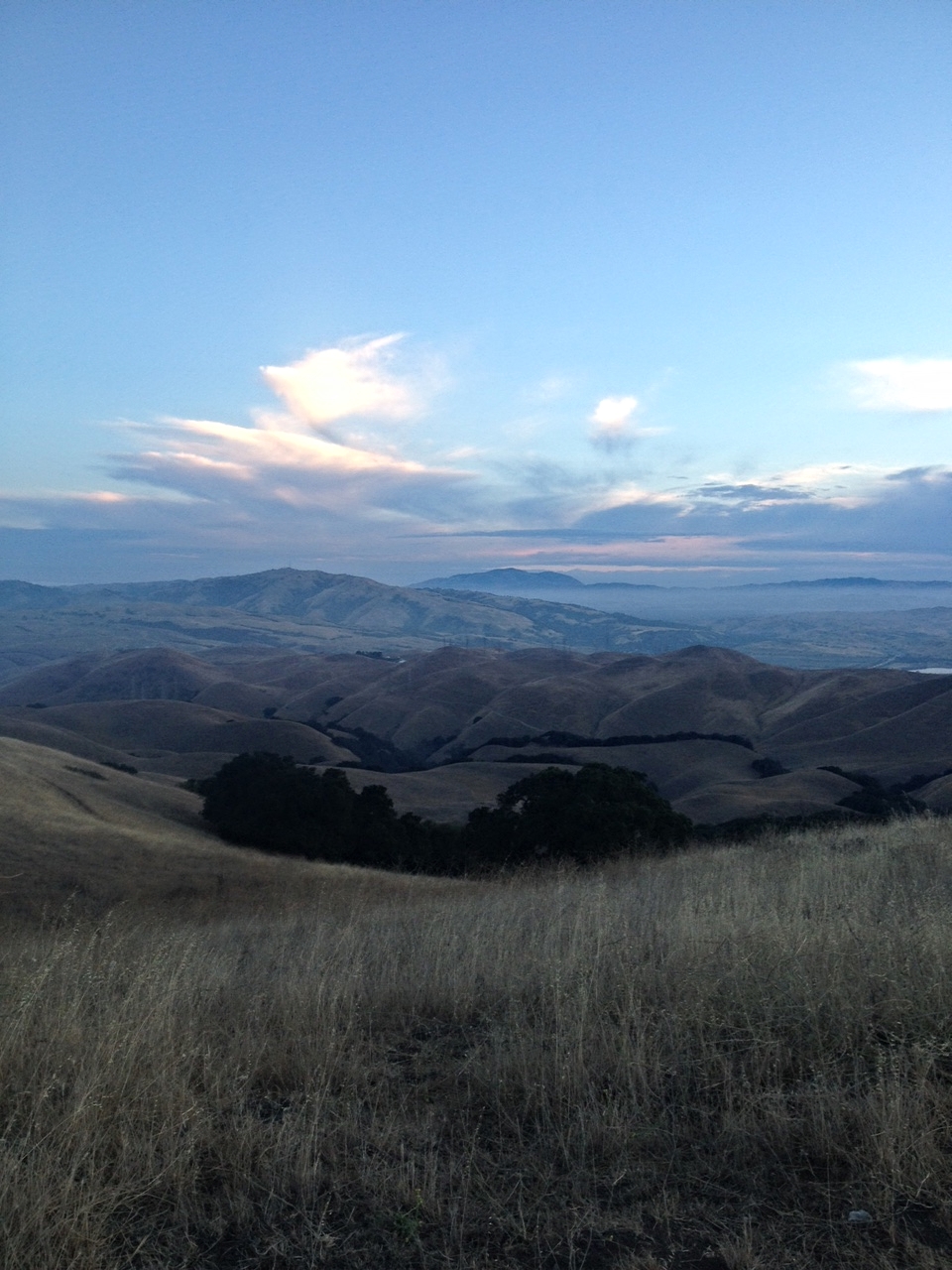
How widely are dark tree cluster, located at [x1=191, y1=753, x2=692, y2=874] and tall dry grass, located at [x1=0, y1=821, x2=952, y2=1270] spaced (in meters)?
18.7

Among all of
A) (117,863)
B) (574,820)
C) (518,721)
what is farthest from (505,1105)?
(518,721)

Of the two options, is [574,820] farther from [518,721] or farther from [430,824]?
[518,721]

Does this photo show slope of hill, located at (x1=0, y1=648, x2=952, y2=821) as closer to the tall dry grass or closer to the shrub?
the shrub

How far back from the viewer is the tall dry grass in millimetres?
3102

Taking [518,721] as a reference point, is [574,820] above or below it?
above

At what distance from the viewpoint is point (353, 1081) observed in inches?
172

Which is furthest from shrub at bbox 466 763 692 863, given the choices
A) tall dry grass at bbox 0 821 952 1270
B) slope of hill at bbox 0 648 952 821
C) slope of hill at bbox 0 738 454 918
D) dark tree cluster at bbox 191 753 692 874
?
slope of hill at bbox 0 648 952 821

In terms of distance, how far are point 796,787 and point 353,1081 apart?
178 ft

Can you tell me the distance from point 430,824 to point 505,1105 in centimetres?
3278

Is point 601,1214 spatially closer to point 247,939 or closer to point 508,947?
point 508,947

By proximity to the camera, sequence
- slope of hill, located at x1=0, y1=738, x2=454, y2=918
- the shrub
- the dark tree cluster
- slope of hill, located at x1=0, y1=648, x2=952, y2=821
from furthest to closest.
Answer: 1. slope of hill, located at x1=0, y1=648, x2=952, y2=821
2. the dark tree cluster
3. the shrub
4. slope of hill, located at x1=0, y1=738, x2=454, y2=918

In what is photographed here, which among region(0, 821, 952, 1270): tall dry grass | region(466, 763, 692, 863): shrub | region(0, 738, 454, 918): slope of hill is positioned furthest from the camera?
region(466, 763, 692, 863): shrub

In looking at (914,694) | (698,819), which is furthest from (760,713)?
(698,819)

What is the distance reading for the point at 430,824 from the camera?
3631cm
